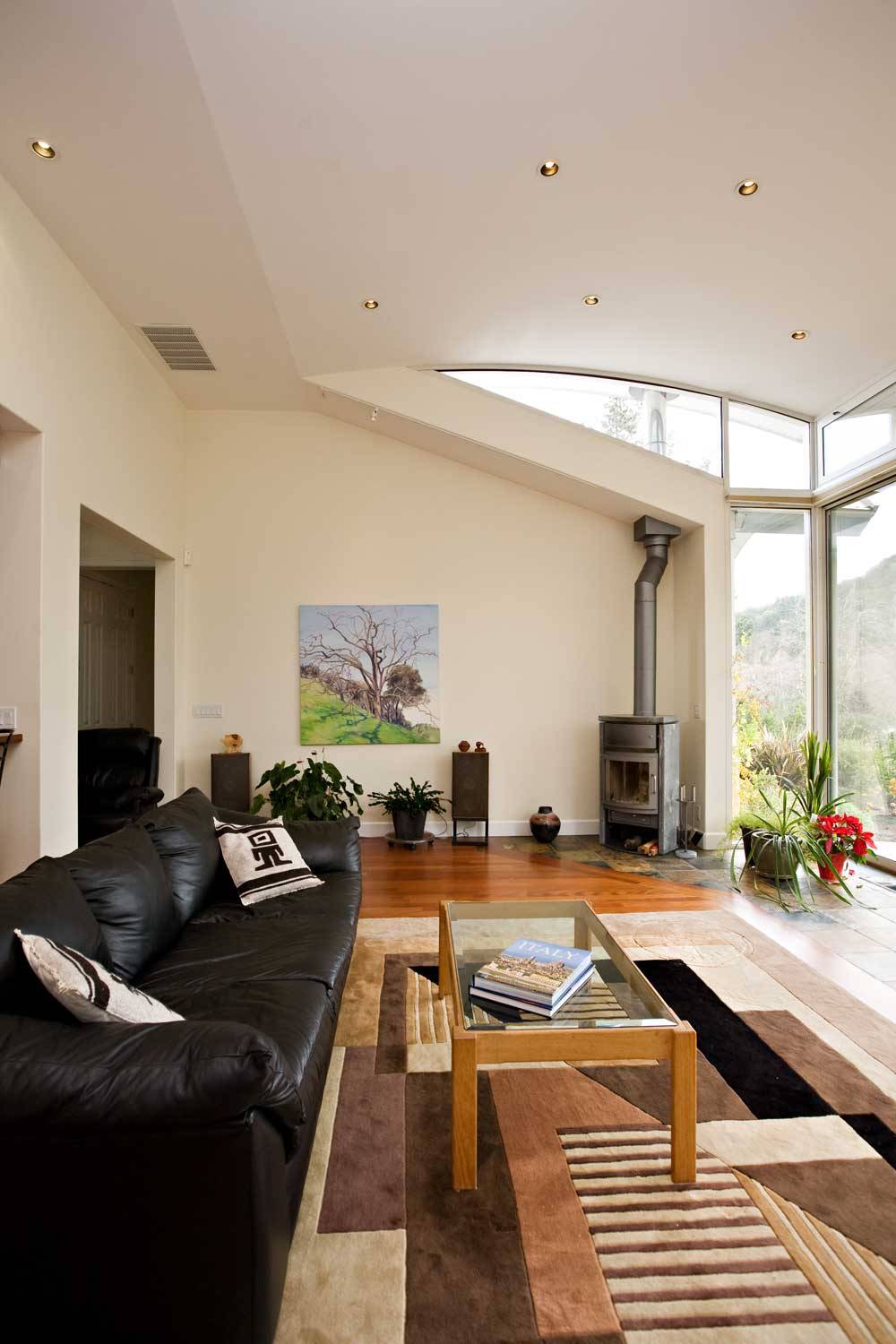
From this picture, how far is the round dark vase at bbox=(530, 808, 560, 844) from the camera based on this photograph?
569cm

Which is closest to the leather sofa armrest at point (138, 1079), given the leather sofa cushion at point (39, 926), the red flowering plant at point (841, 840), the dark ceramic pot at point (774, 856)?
the leather sofa cushion at point (39, 926)

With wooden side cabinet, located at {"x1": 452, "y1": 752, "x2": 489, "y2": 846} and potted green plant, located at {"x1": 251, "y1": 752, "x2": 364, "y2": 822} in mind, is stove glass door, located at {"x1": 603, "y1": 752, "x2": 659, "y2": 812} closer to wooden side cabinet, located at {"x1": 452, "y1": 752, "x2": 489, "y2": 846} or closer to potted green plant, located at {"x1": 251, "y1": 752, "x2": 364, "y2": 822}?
wooden side cabinet, located at {"x1": 452, "y1": 752, "x2": 489, "y2": 846}

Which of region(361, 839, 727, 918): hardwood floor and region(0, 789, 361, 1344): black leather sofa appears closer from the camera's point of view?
region(0, 789, 361, 1344): black leather sofa

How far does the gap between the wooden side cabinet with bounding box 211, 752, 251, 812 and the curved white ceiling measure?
9.77 feet

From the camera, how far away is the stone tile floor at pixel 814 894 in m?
3.45

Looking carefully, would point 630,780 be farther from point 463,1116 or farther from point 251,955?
point 463,1116

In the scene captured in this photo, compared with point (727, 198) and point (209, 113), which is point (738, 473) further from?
point (209, 113)

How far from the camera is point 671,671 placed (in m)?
6.12

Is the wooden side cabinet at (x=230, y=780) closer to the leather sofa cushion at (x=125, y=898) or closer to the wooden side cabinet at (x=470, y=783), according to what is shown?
the wooden side cabinet at (x=470, y=783)

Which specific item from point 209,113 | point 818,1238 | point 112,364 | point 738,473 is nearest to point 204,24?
point 209,113

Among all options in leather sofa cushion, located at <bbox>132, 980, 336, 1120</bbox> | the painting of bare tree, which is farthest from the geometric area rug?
the painting of bare tree

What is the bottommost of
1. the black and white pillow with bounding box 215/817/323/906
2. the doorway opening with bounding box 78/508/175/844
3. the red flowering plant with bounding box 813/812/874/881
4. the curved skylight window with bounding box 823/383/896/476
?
the red flowering plant with bounding box 813/812/874/881

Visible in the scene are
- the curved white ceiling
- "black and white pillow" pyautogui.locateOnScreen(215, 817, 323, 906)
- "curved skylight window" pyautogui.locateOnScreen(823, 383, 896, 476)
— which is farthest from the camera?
"curved skylight window" pyautogui.locateOnScreen(823, 383, 896, 476)

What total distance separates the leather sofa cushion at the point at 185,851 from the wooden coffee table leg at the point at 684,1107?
5.48 ft
